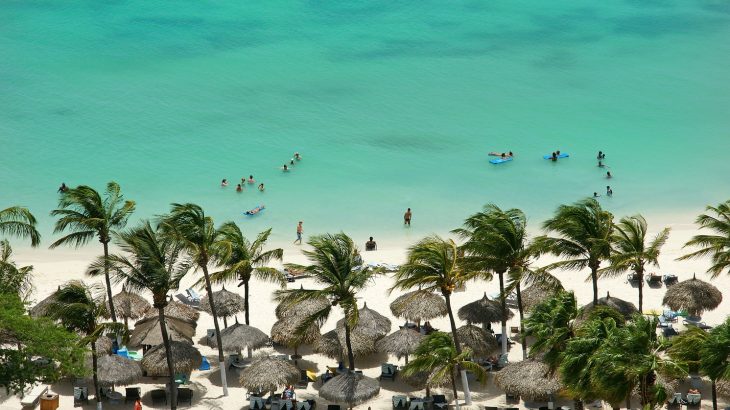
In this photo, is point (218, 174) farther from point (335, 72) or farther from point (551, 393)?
point (551, 393)

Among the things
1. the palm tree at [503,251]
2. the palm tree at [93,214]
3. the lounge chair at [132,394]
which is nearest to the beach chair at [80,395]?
the lounge chair at [132,394]

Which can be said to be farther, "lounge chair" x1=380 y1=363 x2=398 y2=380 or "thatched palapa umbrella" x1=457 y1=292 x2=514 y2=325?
"thatched palapa umbrella" x1=457 y1=292 x2=514 y2=325

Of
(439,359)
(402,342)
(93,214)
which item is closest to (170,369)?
(93,214)

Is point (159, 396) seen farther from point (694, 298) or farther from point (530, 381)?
point (694, 298)

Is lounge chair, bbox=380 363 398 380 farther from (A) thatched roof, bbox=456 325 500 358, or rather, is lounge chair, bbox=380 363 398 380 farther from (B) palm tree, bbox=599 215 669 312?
(B) palm tree, bbox=599 215 669 312

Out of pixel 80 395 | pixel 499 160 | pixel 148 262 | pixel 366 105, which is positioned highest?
pixel 366 105

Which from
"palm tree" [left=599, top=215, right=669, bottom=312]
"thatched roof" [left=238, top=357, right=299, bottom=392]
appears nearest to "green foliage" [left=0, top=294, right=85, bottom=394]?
"thatched roof" [left=238, top=357, right=299, bottom=392]
